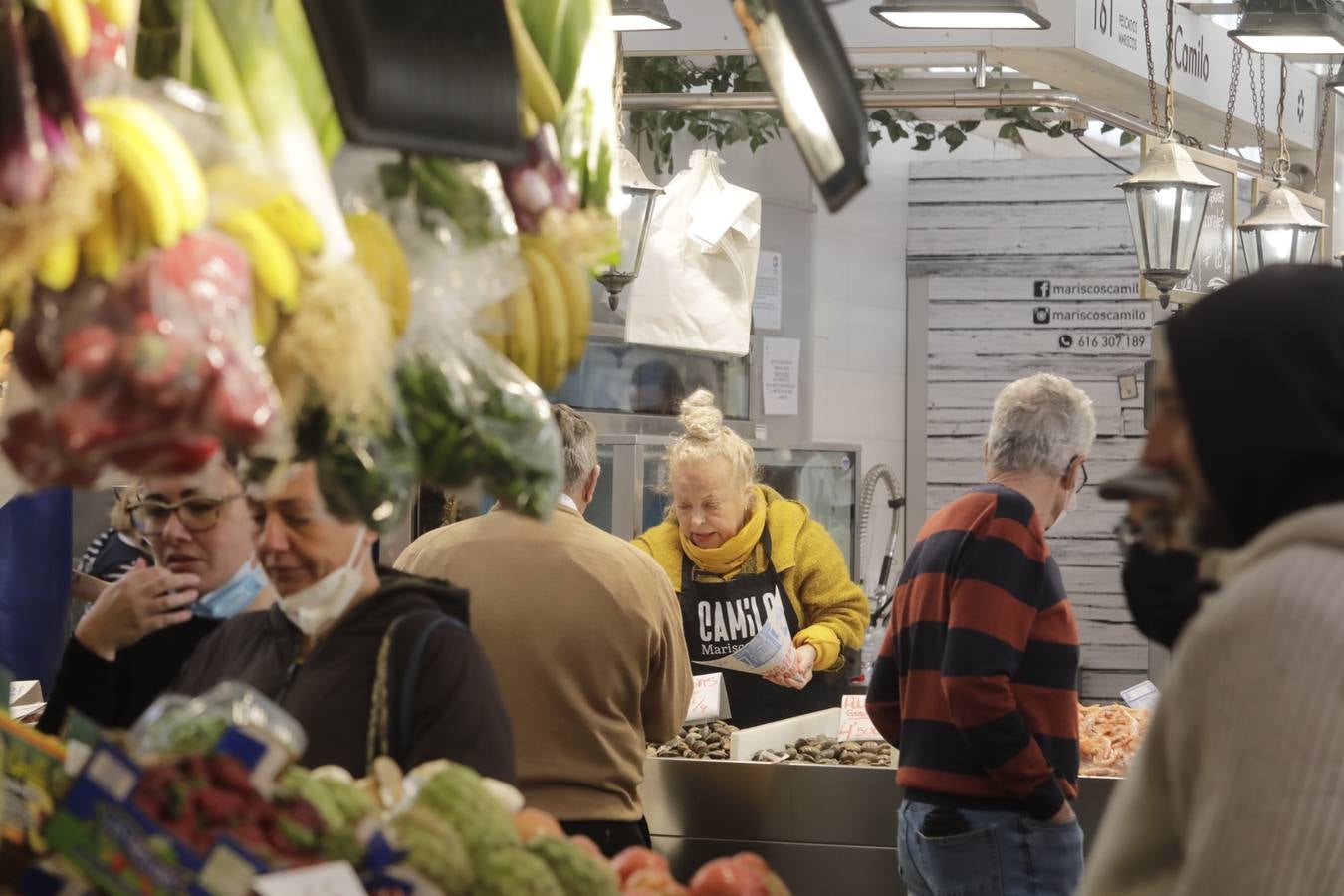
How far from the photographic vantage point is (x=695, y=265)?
21.9ft

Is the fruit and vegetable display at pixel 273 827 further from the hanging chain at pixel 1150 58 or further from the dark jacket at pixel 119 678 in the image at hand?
the hanging chain at pixel 1150 58

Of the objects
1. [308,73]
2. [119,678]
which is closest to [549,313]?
[308,73]

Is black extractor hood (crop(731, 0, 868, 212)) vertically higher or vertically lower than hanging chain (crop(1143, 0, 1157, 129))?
lower

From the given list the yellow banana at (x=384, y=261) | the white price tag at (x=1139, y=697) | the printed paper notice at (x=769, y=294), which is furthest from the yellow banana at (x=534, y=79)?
the printed paper notice at (x=769, y=294)

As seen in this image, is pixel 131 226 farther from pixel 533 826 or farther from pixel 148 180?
pixel 533 826

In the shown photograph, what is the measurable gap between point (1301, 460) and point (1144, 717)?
381 cm

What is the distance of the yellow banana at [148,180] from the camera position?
4.32 feet

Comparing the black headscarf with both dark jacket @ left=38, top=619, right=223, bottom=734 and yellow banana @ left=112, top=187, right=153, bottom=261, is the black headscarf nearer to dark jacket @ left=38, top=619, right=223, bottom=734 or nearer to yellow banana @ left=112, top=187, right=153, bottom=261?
yellow banana @ left=112, top=187, right=153, bottom=261

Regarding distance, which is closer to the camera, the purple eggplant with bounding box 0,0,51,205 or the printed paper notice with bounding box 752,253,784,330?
the purple eggplant with bounding box 0,0,51,205

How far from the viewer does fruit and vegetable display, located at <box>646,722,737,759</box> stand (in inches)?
196

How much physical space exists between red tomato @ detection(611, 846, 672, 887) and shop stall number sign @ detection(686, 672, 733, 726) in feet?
10.3

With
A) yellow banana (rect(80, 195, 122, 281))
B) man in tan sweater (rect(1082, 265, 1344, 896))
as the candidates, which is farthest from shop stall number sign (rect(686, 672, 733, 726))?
yellow banana (rect(80, 195, 122, 281))

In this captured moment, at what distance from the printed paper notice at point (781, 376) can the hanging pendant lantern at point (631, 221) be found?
293 centimetres

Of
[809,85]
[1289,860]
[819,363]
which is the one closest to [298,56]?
[809,85]
